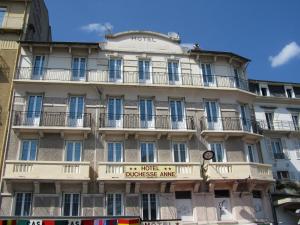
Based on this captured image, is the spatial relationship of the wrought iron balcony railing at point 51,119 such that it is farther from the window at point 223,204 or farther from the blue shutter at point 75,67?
the window at point 223,204

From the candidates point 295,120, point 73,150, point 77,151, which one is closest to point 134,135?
point 77,151

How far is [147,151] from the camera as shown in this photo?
73.5 feet

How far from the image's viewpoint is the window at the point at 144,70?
81.1 feet

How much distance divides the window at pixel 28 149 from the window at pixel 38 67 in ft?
15.6

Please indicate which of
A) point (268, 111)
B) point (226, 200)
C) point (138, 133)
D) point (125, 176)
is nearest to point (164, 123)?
point (138, 133)

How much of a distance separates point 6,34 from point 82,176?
1237 cm

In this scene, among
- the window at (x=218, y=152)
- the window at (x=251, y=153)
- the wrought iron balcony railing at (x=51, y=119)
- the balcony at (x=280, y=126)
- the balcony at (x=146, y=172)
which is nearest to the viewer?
the balcony at (x=146, y=172)

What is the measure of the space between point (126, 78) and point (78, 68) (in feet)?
11.6

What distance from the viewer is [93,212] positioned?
20.1 metres

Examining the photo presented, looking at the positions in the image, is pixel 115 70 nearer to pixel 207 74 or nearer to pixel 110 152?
pixel 110 152

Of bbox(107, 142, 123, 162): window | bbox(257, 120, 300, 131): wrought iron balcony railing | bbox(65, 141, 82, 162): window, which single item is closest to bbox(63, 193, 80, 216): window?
bbox(65, 141, 82, 162): window

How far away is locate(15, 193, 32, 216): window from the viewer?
19.7 meters

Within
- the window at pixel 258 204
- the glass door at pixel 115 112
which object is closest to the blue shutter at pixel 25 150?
the glass door at pixel 115 112

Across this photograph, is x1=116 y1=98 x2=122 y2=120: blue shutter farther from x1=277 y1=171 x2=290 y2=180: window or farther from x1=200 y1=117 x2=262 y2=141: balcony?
x1=277 y1=171 x2=290 y2=180: window
